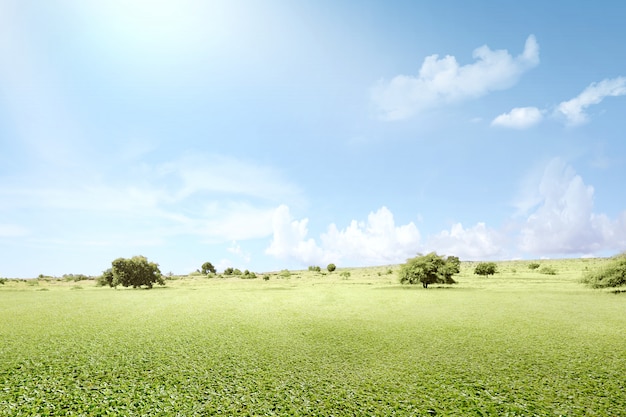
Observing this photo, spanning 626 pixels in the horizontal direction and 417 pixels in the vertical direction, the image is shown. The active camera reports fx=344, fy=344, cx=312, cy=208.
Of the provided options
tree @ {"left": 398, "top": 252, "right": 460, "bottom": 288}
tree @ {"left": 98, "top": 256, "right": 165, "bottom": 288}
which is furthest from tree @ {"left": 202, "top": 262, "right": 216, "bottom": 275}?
tree @ {"left": 398, "top": 252, "right": 460, "bottom": 288}

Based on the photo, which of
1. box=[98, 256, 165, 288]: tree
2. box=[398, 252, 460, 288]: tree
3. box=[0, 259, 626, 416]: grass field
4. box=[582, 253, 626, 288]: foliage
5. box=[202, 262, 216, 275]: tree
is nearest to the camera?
box=[0, 259, 626, 416]: grass field

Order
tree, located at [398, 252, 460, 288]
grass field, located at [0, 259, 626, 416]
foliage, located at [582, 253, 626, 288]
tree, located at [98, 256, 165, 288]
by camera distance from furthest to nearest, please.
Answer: tree, located at [98, 256, 165, 288]
tree, located at [398, 252, 460, 288]
foliage, located at [582, 253, 626, 288]
grass field, located at [0, 259, 626, 416]

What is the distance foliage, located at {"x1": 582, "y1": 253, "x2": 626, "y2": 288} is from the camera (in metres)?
40.6

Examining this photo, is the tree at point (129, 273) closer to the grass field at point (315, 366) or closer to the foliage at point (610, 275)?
the grass field at point (315, 366)

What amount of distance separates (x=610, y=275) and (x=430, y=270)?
21061 millimetres

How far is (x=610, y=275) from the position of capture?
41.2 metres

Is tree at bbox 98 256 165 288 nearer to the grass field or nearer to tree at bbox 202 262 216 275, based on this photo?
the grass field

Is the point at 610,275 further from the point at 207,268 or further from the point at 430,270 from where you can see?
the point at 207,268

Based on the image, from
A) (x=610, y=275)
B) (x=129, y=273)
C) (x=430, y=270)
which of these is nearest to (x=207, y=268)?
(x=129, y=273)

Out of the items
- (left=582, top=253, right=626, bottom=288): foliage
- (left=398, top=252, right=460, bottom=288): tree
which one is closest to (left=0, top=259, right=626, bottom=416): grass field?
(left=582, top=253, right=626, bottom=288): foliage

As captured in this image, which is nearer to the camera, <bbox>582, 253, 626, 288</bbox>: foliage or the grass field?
the grass field

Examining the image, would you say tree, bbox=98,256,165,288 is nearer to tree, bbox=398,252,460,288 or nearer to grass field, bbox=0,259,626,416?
grass field, bbox=0,259,626,416

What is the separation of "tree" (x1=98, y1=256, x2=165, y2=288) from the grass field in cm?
4102

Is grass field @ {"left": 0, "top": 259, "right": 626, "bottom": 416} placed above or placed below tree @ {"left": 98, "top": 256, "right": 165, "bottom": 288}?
below
